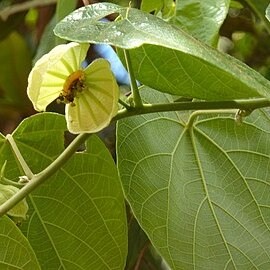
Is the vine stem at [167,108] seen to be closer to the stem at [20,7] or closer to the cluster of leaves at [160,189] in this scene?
the cluster of leaves at [160,189]

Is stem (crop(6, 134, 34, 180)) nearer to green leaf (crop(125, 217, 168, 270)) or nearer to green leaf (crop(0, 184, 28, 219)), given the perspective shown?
green leaf (crop(0, 184, 28, 219))

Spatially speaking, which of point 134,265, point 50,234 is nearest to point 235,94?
point 50,234

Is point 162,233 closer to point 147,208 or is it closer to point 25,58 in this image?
point 147,208

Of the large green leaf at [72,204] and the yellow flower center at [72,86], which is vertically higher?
the yellow flower center at [72,86]

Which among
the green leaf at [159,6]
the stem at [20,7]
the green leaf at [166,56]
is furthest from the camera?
the stem at [20,7]

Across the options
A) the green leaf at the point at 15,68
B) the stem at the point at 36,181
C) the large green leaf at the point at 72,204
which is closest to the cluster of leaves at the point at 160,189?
the large green leaf at the point at 72,204

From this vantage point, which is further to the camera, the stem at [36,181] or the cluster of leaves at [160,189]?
the cluster of leaves at [160,189]

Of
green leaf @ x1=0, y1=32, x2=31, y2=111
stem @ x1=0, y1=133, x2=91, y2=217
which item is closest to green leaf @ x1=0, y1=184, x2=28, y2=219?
stem @ x1=0, y1=133, x2=91, y2=217
